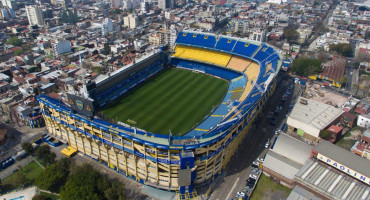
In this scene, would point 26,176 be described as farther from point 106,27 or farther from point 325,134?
point 106,27

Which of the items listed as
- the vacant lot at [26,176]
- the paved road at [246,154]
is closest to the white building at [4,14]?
Answer: the vacant lot at [26,176]

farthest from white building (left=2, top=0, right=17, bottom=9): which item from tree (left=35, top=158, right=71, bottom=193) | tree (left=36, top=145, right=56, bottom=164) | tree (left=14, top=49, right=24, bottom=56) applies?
tree (left=35, top=158, right=71, bottom=193)

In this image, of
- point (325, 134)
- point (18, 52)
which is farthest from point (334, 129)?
point (18, 52)

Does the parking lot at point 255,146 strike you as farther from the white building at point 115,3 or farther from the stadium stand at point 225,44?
the white building at point 115,3

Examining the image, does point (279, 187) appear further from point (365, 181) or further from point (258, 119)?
point (258, 119)

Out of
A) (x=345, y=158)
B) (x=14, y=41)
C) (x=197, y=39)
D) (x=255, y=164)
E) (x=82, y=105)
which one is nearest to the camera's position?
(x=345, y=158)

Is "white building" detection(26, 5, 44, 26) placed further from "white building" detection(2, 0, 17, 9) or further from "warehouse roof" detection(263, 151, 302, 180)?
"warehouse roof" detection(263, 151, 302, 180)

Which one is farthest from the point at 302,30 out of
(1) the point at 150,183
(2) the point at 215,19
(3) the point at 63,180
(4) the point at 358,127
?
(3) the point at 63,180
